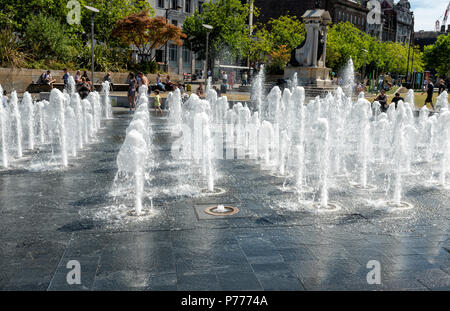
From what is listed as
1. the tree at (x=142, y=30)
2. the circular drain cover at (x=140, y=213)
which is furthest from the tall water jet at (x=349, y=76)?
the circular drain cover at (x=140, y=213)

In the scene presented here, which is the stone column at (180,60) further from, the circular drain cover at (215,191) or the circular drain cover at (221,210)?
the circular drain cover at (221,210)

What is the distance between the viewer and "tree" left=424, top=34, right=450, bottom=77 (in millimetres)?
67438

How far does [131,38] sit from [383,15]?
76.1m

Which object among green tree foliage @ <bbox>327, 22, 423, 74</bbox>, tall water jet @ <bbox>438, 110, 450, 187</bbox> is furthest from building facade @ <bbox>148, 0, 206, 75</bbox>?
tall water jet @ <bbox>438, 110, 450, 187</bbox>

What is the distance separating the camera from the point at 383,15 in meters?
92.6

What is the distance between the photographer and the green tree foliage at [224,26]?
42.5 metres

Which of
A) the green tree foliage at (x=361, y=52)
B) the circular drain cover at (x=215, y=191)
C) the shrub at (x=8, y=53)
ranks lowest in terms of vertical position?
the circular drain cover at (x=215, y=191)

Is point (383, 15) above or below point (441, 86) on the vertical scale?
above

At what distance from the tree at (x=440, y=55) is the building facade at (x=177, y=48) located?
38652 mm

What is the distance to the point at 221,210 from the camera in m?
5.98

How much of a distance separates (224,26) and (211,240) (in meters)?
39.9
